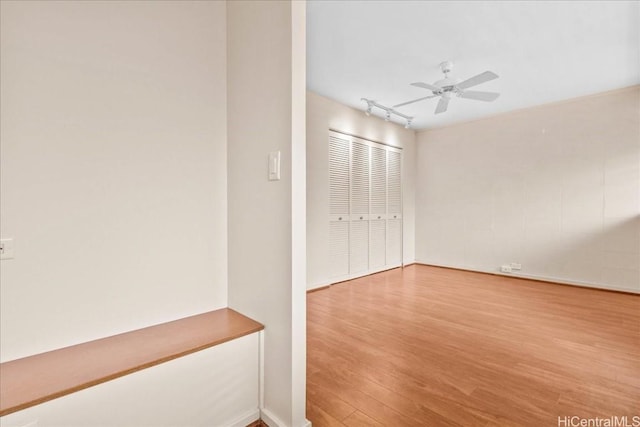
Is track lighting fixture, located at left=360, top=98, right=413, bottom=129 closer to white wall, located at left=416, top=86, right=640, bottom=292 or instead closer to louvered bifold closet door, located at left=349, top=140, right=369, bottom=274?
louvered bifold closet door, located at left=349, top=140, right=369, bottom=274

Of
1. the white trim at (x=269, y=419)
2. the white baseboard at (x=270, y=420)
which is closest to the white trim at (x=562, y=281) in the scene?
the white baseboard at (x=270, y=420)

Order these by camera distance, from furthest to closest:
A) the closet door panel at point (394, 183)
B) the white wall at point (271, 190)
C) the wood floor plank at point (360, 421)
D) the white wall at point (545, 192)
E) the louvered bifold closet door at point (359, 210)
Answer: the closet door panel at point (394, 183) < the louvered bifold closet door at point (359, 210) < the white wall at point (545, 192) < the wood floor plank at point (360, 421) < the white wall at point (271, 190)

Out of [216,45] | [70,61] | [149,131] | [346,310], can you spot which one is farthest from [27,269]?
[346,310]

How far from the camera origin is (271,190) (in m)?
1.54

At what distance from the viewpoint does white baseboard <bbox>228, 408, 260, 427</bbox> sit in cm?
151

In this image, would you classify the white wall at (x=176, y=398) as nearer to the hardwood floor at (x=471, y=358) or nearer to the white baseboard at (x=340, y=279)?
the hardwood floor at (x=471, y=358)

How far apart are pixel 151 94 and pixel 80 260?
37.2 inches

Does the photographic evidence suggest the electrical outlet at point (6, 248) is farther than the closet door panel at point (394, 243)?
No

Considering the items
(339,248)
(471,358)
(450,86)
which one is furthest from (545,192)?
(471,358)

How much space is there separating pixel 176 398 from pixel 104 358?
1.18ft

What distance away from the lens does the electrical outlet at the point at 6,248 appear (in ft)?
4.13

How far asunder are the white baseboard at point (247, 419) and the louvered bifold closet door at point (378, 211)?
148 inches

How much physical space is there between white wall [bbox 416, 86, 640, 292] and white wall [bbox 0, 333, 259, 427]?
4929 millimetres

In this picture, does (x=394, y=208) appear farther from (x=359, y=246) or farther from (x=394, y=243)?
(x=359, y=246)
